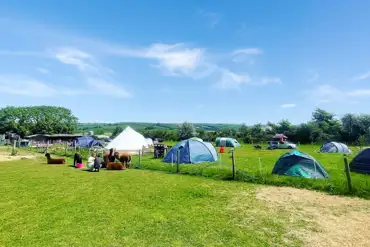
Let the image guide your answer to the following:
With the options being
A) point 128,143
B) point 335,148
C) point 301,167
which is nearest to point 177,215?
point 301,167

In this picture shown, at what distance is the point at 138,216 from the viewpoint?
8.34m

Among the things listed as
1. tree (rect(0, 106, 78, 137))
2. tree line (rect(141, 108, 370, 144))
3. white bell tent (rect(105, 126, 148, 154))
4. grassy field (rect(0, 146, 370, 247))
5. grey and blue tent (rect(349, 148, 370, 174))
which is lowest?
grassy field (rect(0, 146, 370, 247))

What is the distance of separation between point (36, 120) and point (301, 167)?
336ft

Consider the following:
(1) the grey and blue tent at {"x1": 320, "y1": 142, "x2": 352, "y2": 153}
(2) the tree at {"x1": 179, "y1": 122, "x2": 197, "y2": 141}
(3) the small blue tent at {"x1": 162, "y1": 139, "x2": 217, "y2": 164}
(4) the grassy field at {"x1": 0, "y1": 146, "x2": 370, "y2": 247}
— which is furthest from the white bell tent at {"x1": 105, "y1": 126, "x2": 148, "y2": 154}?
(2) the tree at {"x1": 179, "y1": 122, "x2": 197, "y2": 141}

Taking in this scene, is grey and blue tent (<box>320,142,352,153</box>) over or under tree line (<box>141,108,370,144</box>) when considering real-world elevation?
under

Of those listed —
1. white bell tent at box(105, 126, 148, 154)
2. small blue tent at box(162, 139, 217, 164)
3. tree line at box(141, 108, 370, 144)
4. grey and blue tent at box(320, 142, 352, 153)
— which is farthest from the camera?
tree line at box(141, 108, 370, 144)

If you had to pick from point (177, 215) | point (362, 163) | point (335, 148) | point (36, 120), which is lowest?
point (177, 215)

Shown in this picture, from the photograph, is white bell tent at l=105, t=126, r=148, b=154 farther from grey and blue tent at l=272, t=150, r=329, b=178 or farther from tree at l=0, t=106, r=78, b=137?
tree at l=0, t=106, r=78, b=137

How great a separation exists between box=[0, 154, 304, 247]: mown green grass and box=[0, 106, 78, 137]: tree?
91.9 meters

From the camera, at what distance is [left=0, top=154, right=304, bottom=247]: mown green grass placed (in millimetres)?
6527

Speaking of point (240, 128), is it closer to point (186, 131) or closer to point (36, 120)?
point (186, 131)

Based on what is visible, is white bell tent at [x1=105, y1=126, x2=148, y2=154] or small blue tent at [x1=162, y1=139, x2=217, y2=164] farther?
white bell tent at [x1=105, y1=126, x2=148, y2=154]

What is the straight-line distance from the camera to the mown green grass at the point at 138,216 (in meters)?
6.53

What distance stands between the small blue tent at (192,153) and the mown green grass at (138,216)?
362 inches
